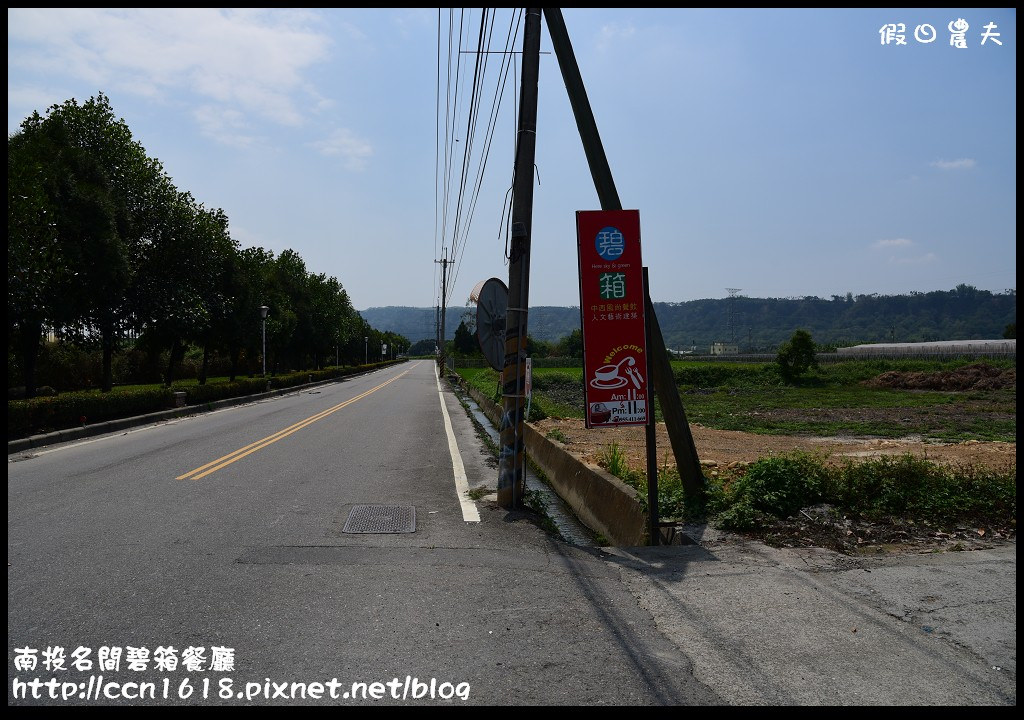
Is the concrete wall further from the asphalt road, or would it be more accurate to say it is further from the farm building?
the farm building

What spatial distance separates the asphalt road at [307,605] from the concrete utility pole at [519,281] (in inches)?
20.9

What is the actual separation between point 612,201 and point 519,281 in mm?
1378

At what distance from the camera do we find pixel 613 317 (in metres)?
6.77

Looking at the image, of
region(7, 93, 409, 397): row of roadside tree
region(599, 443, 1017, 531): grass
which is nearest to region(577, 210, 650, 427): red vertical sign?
region(599, 443, 1017, 531): grass

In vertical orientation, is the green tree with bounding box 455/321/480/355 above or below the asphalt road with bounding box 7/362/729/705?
above

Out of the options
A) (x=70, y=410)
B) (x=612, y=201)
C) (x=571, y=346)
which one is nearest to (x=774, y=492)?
(x=612, y=201)

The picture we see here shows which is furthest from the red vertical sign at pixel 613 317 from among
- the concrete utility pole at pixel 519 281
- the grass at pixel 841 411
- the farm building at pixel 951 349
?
the farm building at pixel 951 349

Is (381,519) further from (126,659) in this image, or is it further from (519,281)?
(126,659)

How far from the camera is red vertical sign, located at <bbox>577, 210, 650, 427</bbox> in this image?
6.74 metres

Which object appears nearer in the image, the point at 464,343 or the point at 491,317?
the point at 491,317

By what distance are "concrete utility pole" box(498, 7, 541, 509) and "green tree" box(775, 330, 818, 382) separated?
1928 inches

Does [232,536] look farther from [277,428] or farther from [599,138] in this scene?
[277,428]

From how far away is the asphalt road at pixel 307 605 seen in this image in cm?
355

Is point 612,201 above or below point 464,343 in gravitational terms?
above
